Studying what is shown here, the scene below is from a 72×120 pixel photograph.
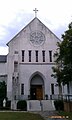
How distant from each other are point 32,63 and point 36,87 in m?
4.30

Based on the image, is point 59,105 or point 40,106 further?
point 40,106

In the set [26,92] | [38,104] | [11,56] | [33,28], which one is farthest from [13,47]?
[38,104]

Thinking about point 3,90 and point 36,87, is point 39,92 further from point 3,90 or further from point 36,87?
point 3,90

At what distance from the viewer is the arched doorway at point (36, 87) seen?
40.1 metres

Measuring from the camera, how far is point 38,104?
33.6m

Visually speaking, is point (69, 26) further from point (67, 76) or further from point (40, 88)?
point (40, 88)

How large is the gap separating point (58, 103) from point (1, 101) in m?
9.51

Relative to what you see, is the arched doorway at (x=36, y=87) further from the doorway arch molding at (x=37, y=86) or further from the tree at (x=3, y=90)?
the tree at (x=3, y=90)

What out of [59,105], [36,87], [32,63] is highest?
[32,63]

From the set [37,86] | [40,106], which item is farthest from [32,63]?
[40,106]

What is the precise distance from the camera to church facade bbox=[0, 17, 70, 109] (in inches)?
1507

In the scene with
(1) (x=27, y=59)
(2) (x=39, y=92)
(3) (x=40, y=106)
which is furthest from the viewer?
(2) (x=39, y=92)

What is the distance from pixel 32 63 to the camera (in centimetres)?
3925

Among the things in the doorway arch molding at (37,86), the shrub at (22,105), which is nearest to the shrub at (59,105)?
the shrub at (22,105)
